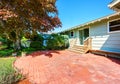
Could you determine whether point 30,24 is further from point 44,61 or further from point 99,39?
point 99,39

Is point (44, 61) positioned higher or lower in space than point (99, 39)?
lower

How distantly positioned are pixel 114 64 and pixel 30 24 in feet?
29.7

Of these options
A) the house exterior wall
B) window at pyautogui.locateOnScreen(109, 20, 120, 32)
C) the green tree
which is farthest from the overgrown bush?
window at pyautogui.locateOnScreen(109, 20, 120, 32)

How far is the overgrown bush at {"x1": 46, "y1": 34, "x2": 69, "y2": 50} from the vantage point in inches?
826

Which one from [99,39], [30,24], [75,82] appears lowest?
[75,82]

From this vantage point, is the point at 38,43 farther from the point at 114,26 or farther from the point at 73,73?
the point at 73,73

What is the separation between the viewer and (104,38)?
13719 millimetres

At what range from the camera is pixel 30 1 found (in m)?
14.4

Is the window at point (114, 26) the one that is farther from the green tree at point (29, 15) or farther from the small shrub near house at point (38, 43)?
the small shrub near house at point (38, 43)

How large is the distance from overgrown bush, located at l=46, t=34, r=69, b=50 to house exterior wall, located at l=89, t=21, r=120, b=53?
5.63 m

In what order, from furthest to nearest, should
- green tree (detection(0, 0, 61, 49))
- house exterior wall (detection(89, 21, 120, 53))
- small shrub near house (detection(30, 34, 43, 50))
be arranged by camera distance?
small shrub near house (detection(30, 34, 43, 50))
green tree (detection(0, 0, 61, 49))
house exterior wall (detection(89, 21, 120, 53))

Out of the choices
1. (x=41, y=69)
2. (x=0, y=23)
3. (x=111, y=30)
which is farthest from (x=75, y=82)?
(x=0, y=23)

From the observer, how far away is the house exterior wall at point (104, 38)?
1223 cm

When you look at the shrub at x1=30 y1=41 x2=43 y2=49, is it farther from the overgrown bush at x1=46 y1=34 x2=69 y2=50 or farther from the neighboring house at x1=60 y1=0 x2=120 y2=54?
the neighboring house at x1=60 y1=0 x2=120 y2=54
